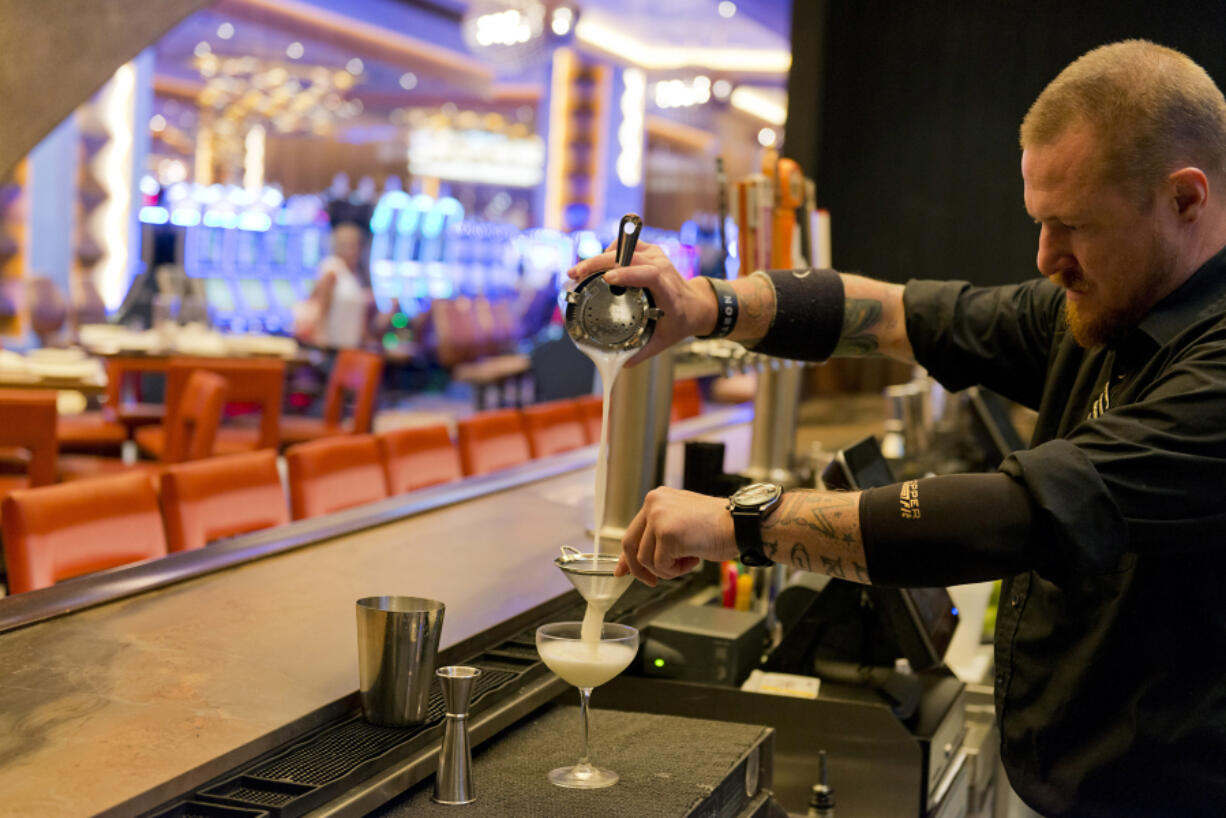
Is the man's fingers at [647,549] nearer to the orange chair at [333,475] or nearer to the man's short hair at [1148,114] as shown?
the man's short hair at [1148,114]

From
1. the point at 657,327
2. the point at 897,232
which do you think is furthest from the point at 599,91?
the point at 657,327

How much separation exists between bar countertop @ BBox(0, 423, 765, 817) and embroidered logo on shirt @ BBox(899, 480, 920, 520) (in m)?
0.72

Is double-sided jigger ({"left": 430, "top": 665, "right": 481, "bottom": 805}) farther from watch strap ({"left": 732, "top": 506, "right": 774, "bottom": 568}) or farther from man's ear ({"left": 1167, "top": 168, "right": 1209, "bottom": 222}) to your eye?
man's ear ({"left": 1167, "top": 168, "right": 1209, "bottom": 222})

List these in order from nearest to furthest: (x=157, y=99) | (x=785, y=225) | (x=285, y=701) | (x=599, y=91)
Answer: (x=285, y=701)
(x=785, y=225)
(x=599, y=91)
(x=157, y=99)

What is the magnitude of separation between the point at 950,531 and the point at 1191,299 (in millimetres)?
456

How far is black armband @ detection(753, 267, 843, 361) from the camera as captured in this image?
1.89m

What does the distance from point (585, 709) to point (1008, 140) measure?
3968mm

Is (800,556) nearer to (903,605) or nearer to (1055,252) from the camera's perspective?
(1055,252)

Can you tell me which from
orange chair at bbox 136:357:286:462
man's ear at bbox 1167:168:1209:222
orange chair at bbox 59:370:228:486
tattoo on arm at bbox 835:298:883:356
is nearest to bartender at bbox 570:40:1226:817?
man's ear at bbox 1167:168:1209:222

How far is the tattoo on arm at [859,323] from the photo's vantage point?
1931 mm

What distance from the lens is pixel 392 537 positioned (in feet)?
8.13

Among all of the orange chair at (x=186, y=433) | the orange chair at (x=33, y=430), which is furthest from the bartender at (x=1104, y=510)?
the orange chair at (x=186, y=433)

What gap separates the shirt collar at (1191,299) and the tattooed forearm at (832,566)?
0.48 metres

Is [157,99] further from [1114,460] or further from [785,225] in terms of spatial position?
[1114,460]
